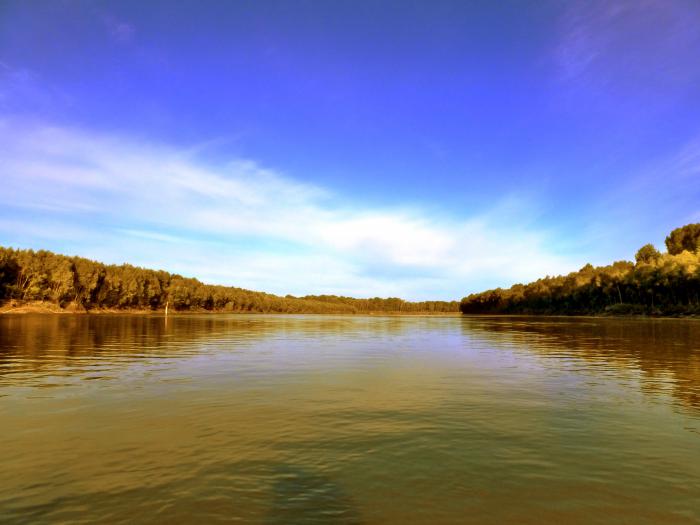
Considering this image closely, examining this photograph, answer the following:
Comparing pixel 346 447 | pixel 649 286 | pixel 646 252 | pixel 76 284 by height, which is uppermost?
pixel 646 252

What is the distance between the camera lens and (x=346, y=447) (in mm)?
10883

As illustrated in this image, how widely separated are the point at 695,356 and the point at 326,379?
27490 millimetres

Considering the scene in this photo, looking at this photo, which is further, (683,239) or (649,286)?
(683,239)

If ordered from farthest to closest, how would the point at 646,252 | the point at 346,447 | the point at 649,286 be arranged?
the point at 646,252 < the point at 649,286 < the point at 346,447

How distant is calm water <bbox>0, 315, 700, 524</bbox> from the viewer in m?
7.59

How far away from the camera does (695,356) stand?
102 ft

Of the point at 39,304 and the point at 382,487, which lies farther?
the point at 39,304

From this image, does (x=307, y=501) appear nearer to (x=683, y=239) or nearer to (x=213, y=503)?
(x=213, y=503)

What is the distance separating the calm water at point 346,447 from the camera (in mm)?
7594

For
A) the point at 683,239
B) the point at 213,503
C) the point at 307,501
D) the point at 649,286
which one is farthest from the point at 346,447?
the point at 683,239

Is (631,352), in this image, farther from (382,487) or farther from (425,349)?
(382,487)

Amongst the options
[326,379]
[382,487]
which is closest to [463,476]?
[382,487]

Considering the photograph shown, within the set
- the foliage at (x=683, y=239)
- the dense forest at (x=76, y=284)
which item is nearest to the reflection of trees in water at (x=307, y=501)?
the dense forest at (x=76, y=284)

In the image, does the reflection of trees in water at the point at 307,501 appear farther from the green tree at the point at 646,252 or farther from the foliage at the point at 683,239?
the foliage at the point at 683,239
